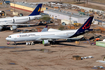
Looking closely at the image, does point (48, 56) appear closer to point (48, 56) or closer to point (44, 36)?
point (48, 56)

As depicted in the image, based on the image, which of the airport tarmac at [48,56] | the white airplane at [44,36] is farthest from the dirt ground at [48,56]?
the white airplane at [44,36]

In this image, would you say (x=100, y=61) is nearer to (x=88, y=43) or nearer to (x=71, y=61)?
(x=71, y=61)

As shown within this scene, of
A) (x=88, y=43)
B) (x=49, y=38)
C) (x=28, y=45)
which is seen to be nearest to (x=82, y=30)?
(x=88, y=43)

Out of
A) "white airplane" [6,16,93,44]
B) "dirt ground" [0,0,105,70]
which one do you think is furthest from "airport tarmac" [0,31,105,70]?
"white airplane" [6,16,93,44]

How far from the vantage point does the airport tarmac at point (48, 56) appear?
5138 centimetres

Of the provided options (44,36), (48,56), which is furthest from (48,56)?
(44,36)

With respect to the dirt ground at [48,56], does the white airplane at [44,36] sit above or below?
above

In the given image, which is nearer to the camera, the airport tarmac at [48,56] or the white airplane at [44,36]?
the airport tarmac at [48,56]

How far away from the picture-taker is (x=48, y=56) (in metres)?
60.1

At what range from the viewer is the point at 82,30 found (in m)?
75.4

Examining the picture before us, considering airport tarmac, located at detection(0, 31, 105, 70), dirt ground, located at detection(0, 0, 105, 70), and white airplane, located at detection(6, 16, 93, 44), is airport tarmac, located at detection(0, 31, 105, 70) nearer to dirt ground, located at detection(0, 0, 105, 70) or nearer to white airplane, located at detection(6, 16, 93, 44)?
dirt ground, located at detection(0, 0, 105, 70)

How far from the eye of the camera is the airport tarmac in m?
51.4

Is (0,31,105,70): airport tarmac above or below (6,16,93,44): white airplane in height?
below

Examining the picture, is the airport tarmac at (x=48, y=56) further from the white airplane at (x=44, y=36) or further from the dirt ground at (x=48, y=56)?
the white airplane at (x=44, y=36)
